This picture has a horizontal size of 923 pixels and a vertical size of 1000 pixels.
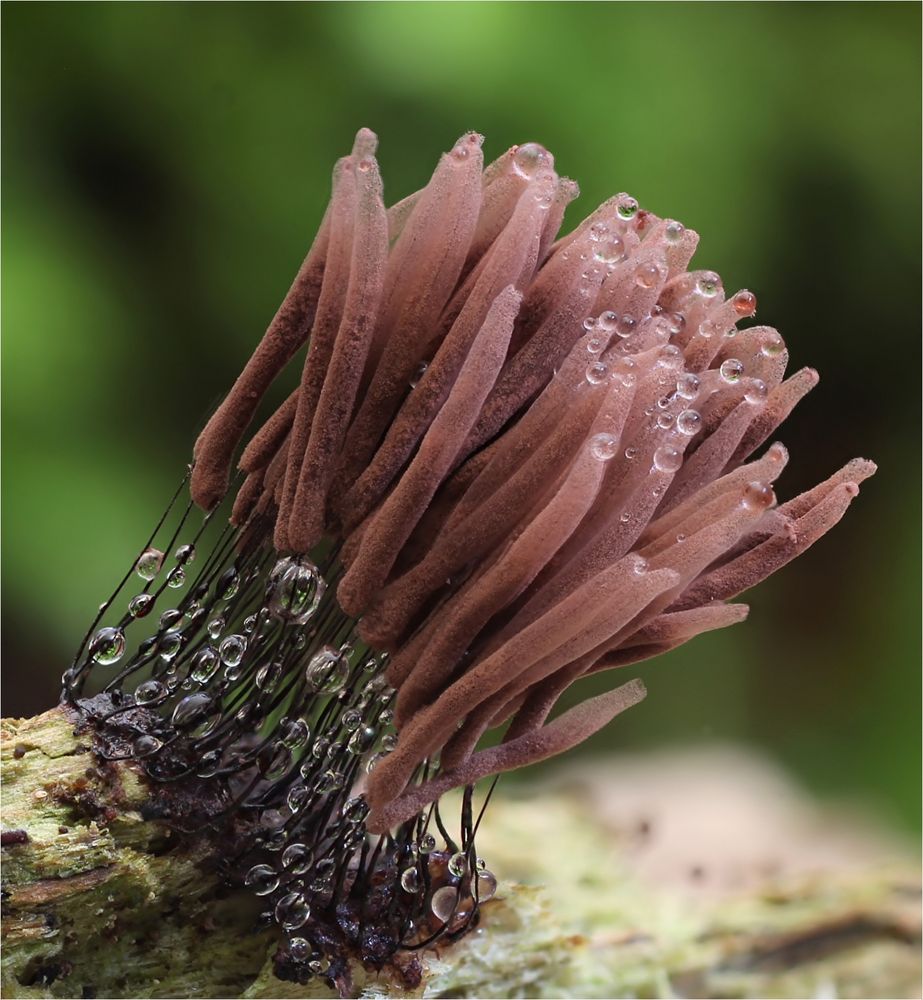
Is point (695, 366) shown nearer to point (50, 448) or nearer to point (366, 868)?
point (366, 868)

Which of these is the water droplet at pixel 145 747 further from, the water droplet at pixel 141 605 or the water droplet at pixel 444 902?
the water droplet at pixel 444 902

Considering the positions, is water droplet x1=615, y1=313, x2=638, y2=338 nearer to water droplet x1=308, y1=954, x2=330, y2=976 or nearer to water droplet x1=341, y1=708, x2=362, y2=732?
water droplet x1=341, y1=708, x2=362, y2=732

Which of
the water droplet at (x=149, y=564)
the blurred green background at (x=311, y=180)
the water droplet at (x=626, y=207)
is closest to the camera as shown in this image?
the water droplet at (x=626, y=207)

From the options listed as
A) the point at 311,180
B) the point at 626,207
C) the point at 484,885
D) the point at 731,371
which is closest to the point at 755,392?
the point at 731,371

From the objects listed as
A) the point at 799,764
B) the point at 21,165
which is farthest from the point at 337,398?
the point at 799,764

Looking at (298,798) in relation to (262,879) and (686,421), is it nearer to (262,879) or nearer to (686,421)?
(262,879)

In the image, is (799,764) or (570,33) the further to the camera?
(799,764)

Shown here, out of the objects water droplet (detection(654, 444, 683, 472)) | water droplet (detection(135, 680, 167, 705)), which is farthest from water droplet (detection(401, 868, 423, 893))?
water droplet (detection(654, 444, 683, 472))

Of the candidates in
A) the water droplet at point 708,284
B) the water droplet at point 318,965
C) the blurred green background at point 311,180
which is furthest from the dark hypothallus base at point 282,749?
the blurred green background at point 311,180
